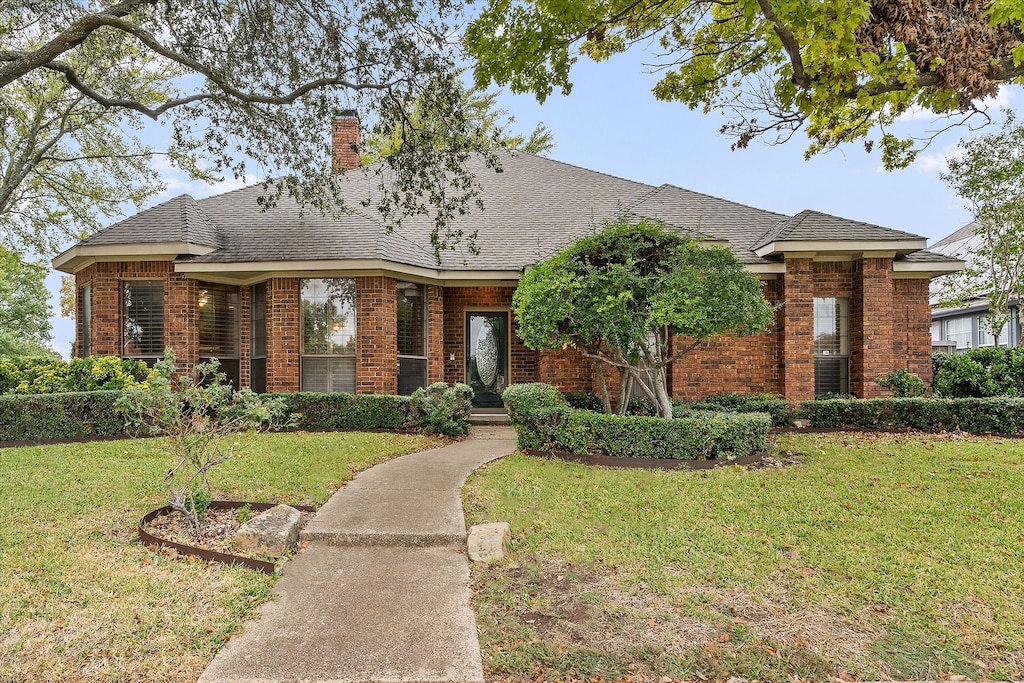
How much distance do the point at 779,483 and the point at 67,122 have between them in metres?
18.3

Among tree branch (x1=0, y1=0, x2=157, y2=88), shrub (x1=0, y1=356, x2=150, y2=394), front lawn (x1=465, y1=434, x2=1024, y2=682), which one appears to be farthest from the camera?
shrub (x1=0, y1=356, x2=150, y2=394)

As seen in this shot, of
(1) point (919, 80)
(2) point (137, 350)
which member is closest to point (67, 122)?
(2) point (137, 350)

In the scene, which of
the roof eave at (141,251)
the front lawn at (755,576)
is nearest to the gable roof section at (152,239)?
the roof eave at (141,251)

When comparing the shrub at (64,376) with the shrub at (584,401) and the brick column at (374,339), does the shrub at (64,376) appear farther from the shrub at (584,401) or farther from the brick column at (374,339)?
the shrub at (584,401)

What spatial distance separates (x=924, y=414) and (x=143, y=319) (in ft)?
50.0

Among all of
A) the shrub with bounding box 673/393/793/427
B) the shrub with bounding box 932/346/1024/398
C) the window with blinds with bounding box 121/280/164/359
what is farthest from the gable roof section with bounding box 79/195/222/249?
the shrub with bounding box 932/346/1024/398

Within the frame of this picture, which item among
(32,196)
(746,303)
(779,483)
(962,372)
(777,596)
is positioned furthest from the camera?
(32,196)

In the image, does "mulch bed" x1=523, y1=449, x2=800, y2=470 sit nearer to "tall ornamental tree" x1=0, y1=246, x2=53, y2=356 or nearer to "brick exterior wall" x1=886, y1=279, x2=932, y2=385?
"brick exterior wall" x1=886, y1=279, x2=932, y2=385

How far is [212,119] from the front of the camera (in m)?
7.45

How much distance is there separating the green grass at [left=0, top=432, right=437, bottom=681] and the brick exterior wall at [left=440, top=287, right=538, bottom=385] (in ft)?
18.3

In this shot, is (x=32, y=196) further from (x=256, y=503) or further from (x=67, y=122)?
(x=256, y=503)

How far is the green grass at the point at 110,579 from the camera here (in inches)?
121

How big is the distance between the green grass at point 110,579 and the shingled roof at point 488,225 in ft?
15.8

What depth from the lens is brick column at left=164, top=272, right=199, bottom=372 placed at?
35.9 feet
